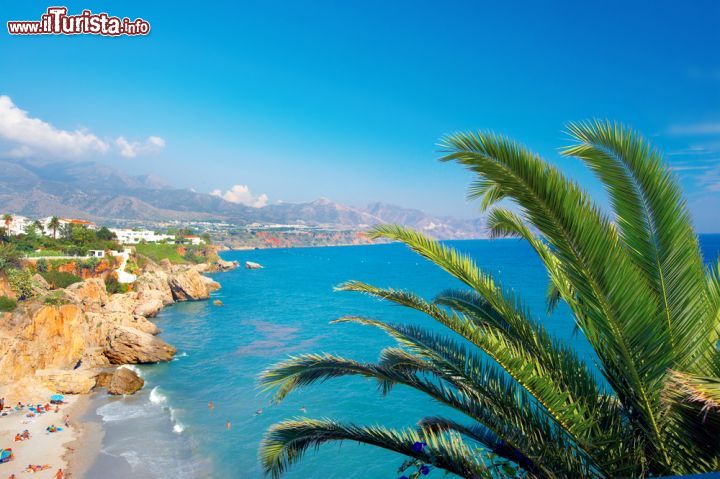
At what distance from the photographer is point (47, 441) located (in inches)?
723

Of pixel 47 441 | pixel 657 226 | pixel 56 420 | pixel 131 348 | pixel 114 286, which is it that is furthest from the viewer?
pixel 114 286

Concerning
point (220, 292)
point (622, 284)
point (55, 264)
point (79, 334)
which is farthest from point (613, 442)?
point (220, 292)

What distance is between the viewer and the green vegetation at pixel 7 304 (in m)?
30.6

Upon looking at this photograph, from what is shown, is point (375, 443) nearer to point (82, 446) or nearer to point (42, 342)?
point (82, 446)

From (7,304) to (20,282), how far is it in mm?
4291

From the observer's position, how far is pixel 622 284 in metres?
3.19

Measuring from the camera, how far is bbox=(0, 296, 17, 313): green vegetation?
30594 mm

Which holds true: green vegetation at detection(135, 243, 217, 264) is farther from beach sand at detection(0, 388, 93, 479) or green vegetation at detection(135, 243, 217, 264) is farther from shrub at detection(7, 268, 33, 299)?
beach sand at detection(0, 388, 93, 479)

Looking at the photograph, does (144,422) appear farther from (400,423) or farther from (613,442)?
(613,442)

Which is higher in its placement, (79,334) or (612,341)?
(612,341)

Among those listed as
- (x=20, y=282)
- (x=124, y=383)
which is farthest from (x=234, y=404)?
(x=20, y=282)

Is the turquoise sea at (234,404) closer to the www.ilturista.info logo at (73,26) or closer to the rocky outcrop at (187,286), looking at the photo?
the rocky outcrop at (187,286)

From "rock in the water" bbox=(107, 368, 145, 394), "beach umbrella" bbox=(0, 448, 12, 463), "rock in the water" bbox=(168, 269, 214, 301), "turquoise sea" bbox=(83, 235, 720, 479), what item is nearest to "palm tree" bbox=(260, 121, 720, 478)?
"turquoise sea" bbox=(83, 235, 720, 479)

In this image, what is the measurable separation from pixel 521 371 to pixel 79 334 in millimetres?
31839
